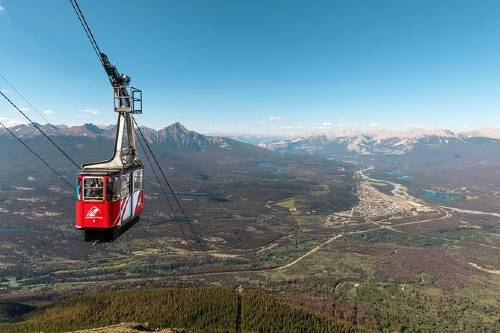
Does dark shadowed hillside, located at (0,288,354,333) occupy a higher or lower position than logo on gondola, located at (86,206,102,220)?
lower

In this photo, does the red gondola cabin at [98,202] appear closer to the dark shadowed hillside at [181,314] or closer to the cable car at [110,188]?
the cable car at [110,188]

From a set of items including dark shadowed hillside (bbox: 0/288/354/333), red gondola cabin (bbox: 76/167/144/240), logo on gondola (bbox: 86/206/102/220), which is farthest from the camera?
dark shadowed hillside (bbox: 0/288/354/333)

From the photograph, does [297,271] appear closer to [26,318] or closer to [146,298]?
[146,298]

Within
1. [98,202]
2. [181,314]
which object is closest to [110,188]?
[98,202]

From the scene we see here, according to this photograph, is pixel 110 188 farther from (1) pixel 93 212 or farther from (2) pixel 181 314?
(2) pixel 181 314

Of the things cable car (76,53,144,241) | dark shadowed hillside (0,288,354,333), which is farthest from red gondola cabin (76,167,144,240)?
dark shadowed hillside (0,288,354,333)

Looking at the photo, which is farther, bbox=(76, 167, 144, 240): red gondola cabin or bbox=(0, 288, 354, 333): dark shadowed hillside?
bbox=(0, 288, 354, 333): dark shadowed hillside

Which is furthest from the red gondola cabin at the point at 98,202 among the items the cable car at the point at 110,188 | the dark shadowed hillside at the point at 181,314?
the dark shadowed hillside at the point at 181,314

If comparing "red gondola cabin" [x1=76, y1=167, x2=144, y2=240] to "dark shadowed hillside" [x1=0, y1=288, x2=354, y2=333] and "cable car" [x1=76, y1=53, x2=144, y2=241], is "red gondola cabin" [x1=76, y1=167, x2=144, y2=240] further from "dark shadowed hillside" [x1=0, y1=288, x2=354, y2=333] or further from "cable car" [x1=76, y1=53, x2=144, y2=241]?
"dark shadowed hillside" [x1=0, y1=288, x2=354, y2=333]
